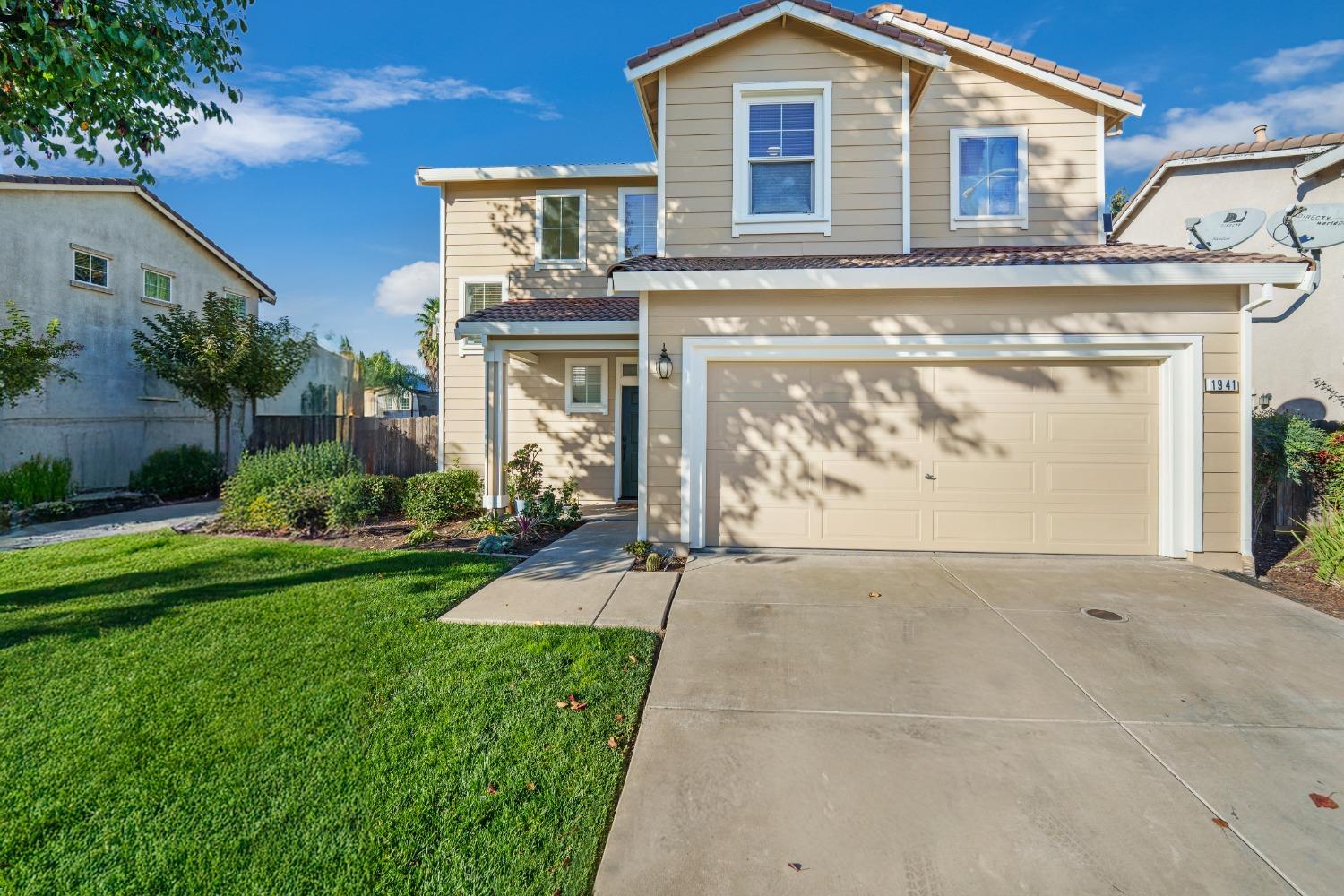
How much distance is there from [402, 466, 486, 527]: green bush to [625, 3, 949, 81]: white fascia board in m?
5.85

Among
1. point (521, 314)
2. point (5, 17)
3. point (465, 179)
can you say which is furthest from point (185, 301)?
point (5, 17)

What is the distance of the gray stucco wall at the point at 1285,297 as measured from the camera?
9039 millimetres

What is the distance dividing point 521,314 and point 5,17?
5.38 m

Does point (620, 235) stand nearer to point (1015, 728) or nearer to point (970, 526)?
point (970, 526)

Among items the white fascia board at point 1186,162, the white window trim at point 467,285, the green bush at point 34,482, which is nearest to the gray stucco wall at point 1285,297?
the white fascia board at point 1186,162

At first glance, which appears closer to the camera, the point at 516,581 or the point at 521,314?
the point at 516,581

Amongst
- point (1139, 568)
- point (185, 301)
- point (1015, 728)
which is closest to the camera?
point (1015, 728)

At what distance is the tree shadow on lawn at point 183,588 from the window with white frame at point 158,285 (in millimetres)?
9921

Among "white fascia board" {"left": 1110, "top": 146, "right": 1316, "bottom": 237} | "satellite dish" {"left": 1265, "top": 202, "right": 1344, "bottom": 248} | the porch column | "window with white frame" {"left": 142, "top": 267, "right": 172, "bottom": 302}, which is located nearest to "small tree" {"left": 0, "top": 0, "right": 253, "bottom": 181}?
the porch column

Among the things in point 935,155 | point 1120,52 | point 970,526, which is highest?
point 1120,52

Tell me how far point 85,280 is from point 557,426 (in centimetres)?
942

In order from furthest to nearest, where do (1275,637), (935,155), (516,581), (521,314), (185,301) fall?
(185,301)
(521,314)
(935,155)
(516,581)
(1275,637)

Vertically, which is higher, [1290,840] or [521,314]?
[521,314]

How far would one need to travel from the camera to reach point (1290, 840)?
7.41 feet
